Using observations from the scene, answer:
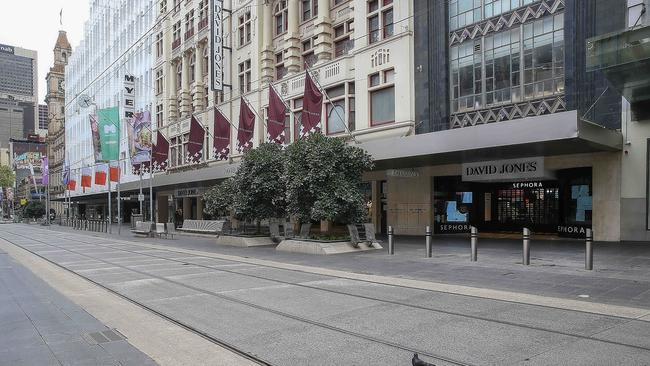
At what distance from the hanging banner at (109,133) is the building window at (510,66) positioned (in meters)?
25.8

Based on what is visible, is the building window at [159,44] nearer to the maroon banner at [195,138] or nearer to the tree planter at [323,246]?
the maroon banner at [195,138]

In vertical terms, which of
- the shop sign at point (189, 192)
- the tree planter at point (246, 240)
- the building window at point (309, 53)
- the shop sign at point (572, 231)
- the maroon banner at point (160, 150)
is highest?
the building window at point (309, 53)

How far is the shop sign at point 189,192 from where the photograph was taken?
4617 cm

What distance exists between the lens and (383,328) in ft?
25.4

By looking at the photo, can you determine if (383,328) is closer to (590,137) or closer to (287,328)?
(287,328)

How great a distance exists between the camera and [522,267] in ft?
46.2

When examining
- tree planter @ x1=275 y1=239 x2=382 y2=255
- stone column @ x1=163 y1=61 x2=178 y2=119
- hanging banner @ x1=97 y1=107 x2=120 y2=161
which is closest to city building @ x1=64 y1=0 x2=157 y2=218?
stone column @ x1=163 y1=61 x2=178 y2=119

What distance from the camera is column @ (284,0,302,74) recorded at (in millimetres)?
35438

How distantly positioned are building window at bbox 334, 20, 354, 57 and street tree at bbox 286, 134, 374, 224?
1158 cm

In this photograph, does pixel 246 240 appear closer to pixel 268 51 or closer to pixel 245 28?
pixel 268 51

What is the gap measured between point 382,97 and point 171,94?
32392mm

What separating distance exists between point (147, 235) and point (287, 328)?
29364 millimetres

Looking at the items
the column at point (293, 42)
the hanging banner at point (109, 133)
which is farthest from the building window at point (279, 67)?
the hanging banner at point (109, 133)

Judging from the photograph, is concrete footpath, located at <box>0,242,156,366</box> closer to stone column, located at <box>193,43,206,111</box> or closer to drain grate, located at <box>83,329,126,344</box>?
drain grate, located at <box>83,329,126,344</box>
